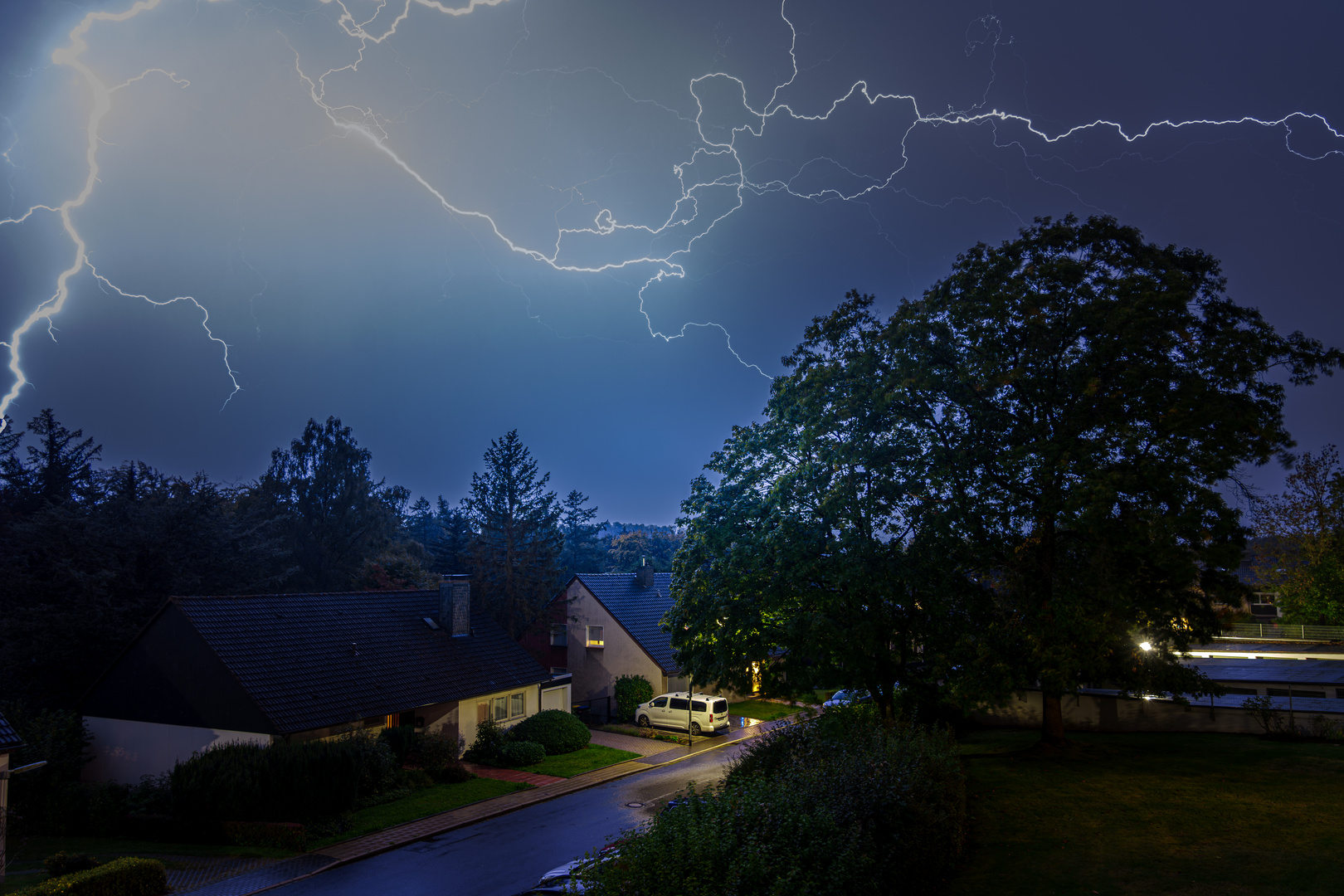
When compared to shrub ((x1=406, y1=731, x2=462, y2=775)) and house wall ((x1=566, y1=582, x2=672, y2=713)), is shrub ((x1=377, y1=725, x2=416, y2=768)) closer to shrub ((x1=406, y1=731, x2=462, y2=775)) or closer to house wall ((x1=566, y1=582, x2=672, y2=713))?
shrub ((x1=406, y1=731, x2=462, y2=775))

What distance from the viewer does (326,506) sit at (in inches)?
1849

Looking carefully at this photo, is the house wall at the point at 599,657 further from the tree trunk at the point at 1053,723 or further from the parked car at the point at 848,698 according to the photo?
the tree trunk at the point at 1053,723

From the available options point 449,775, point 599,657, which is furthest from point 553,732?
point 599,657

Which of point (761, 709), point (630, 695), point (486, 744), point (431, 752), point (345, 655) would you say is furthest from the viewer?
point (761, 709)

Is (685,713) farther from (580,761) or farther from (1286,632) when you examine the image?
(1286,632)

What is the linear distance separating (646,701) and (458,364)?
17376 cm

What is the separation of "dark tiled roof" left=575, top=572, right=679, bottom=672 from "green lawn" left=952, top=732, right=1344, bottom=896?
1964 centimetres

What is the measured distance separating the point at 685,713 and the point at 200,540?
2270 cm

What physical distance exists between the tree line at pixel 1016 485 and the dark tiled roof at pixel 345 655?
11.6 meters

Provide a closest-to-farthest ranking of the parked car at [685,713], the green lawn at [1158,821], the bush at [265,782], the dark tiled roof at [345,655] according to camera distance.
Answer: the green lawn at [1158,821]
the bush at [265,782]
the dark tiled roof at [345,655]
the parked car at [685,713]

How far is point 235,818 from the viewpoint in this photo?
747 inches

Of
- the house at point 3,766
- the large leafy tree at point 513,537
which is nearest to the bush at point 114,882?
the house at point 3,766

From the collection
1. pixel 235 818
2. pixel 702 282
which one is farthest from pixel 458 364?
pixel 235 818

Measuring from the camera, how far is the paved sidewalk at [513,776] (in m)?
24.9
